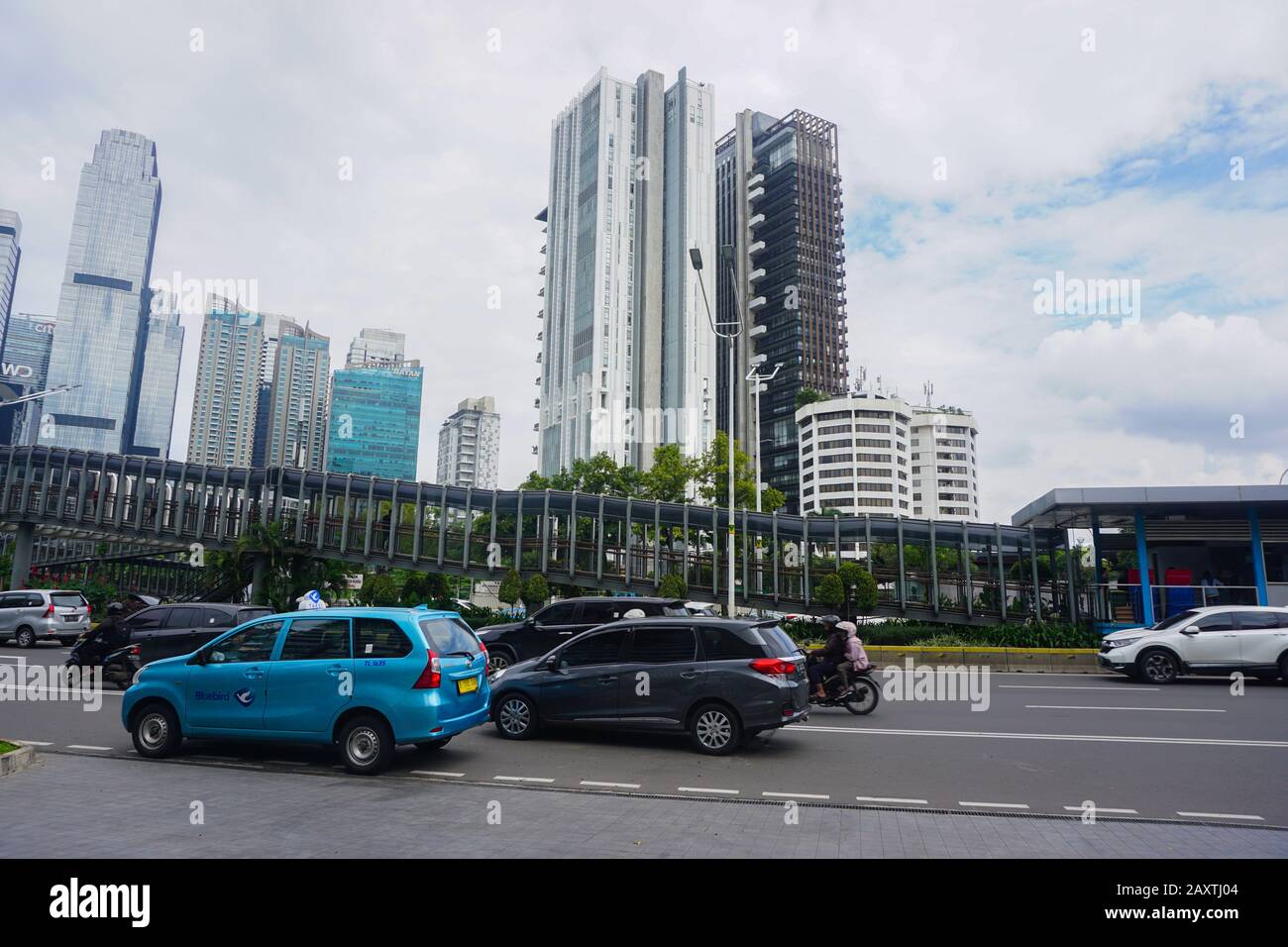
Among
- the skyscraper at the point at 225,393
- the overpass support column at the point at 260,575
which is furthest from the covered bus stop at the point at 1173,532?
the skyscraper at the point at 225,393

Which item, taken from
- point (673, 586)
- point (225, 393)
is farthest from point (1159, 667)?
point (225, 393)

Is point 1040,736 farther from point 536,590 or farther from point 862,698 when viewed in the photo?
point 536,590

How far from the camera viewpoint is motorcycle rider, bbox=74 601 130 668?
15.2 metres

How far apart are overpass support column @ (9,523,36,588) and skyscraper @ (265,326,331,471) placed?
464 feet

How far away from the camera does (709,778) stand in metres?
8.41

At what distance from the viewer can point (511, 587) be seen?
95.6 feet

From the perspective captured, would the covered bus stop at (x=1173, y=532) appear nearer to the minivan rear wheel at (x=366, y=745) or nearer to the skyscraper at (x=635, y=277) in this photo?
the minivan rear wheel at (x=366, y=745)

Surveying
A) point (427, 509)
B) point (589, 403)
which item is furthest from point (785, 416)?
point (427, 509)

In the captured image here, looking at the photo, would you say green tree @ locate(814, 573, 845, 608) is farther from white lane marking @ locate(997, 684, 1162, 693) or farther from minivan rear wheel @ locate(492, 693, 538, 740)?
minivan rear wheel @ locate(492, 693, 538, 740)

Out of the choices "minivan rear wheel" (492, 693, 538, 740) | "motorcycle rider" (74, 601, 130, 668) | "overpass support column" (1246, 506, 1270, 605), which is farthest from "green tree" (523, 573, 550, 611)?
"overpass support column" (1246, 506, 1270, 605)

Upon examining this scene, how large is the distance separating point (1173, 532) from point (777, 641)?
19566 millimetres

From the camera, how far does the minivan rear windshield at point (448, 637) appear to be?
8.48 metres

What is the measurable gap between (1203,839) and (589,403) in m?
96.1
